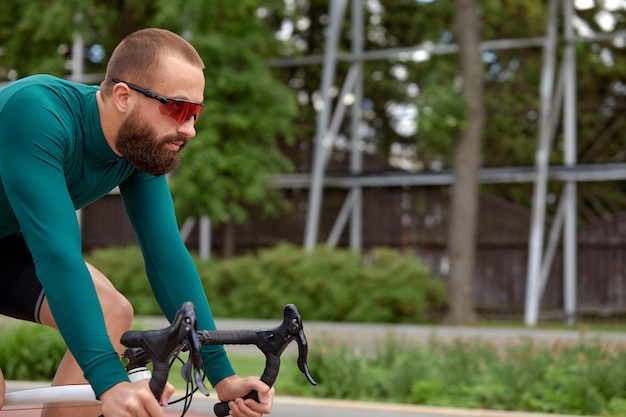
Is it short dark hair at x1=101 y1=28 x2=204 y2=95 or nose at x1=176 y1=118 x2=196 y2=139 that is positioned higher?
short dark hair at x1=101 y1=28 x2=204 y2=95

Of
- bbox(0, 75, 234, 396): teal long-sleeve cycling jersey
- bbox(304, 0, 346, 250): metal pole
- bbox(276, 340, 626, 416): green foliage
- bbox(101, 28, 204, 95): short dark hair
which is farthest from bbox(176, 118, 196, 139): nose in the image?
bbox(304, 0, 346, 250): metal pole

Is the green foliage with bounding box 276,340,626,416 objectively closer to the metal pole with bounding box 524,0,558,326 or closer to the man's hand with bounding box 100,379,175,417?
the man's hand with bounding box 100,379,175,417

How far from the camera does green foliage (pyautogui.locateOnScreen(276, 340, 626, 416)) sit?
7812 mm

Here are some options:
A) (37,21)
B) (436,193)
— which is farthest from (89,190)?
(436,193)

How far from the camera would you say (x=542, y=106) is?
20375 millimetres

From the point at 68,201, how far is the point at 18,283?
1.44ft

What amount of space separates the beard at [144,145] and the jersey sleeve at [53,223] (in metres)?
0.14

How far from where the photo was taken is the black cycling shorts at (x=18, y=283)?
2.73 meters

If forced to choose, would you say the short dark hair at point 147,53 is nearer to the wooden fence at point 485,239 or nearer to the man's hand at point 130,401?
the man's hand at point 130,401

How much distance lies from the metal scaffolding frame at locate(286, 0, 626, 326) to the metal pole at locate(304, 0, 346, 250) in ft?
0.06

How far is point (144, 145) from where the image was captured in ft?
8.13

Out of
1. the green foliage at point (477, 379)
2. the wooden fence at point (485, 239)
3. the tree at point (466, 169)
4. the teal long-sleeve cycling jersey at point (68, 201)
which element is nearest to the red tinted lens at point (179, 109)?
the teal long-sleeve cycling jersey at point (68, 201)

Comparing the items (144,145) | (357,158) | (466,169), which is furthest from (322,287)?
(144,145)

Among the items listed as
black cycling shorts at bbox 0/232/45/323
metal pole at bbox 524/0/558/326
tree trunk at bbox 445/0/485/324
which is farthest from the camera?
metal pole at bbox 524/0/558/326
